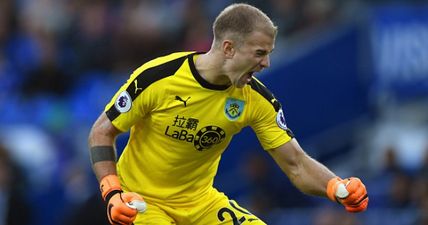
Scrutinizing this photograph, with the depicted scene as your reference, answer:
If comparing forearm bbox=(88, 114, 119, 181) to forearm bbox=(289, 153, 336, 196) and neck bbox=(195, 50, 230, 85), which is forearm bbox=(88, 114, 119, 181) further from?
forearm bbox=(289, 153, 336, 196)

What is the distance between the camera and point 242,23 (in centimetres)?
905

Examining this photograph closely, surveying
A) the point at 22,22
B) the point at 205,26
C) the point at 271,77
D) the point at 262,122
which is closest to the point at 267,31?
the point at 262,122

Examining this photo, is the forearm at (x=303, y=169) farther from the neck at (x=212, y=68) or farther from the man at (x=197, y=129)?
the neck at (x=212, y=68)

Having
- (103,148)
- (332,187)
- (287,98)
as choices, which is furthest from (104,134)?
(287,98)

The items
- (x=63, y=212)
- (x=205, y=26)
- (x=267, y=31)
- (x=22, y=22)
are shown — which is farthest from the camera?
(x=22, y=22)

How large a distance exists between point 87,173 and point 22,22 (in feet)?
13.2

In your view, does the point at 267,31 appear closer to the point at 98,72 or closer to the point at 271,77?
the point at 271,77

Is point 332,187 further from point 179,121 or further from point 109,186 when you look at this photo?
point 109,186

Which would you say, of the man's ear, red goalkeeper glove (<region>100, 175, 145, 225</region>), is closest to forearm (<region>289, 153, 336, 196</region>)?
the man's ear

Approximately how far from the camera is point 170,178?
9484 millimetres

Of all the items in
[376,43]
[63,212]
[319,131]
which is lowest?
[63,212]

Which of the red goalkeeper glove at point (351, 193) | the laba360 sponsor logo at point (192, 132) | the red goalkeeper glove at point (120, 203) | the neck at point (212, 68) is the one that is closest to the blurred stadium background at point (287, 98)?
the red goalkeeper glove at point (351, 193)

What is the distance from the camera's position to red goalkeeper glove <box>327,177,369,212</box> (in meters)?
9.16

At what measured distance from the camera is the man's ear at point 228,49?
911 centimetres
